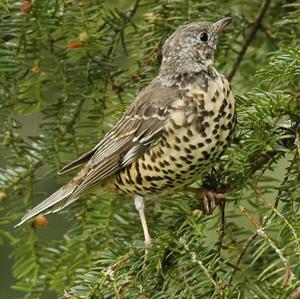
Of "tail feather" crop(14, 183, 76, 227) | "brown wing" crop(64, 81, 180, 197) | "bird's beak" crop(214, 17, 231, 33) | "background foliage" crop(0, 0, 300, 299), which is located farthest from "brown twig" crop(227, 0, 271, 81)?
"tail feather" crop(14, 183, 76, 227)

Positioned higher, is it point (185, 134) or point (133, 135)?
point (185, 134)

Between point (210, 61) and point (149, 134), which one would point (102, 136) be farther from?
point (210, 61)

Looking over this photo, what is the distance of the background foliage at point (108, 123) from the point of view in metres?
2.45

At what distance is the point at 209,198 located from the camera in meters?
2.60

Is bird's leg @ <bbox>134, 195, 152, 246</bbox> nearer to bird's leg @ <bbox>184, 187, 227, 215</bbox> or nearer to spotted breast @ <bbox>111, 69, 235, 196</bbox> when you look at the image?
spotted breast @ <bbox>111, 69, 235, 196</bbox>

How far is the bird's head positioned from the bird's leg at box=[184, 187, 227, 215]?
558mm

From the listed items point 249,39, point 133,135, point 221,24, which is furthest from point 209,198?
point 249,39

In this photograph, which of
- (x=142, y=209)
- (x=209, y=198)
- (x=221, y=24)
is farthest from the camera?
(x=221, y=24)

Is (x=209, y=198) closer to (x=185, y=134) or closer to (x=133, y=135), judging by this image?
(x=185, y=134)

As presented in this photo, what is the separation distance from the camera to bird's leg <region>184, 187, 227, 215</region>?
2527 millimetres

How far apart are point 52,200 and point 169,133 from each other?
57 cm

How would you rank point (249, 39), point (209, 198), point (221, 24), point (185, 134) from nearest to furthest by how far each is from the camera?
point (209, 198), point (185, 134), point (221, 24), point (249, 39)

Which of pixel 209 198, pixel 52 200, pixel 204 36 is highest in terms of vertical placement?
pixel 204 36

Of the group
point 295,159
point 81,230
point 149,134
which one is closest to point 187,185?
point 149,134
